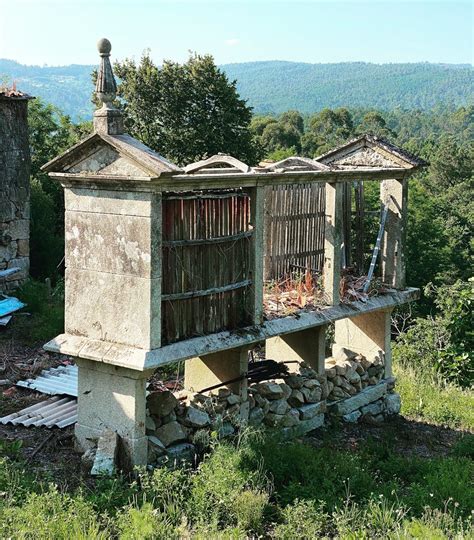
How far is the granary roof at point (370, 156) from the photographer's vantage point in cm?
954

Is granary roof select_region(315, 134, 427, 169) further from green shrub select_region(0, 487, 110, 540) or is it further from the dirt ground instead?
green shrub select_region(0, 487, 110, 540)

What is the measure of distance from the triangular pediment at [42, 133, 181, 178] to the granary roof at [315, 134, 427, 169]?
3.58 metres

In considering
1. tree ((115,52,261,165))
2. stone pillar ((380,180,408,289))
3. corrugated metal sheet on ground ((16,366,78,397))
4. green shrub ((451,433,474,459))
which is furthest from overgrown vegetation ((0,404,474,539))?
tree ((115,52,261,165))

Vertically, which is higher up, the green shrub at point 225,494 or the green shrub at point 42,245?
the green shrub at point 42,245

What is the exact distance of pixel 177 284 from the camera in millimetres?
6957

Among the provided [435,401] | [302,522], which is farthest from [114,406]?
[435,401]

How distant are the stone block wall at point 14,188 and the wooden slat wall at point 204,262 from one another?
765cm

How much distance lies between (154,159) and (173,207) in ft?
1.94

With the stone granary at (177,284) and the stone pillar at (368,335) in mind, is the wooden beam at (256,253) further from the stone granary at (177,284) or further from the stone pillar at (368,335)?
the stone pillar at (368,335)

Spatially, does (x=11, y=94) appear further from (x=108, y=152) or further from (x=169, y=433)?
(x=169, y=433)

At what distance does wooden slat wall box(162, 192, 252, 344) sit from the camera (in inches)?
270

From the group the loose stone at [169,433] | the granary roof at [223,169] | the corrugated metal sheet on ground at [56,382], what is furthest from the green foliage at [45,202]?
the loose stone at [169,433]

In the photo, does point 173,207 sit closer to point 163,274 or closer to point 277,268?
point 163,274

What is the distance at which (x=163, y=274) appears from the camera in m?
6.82
